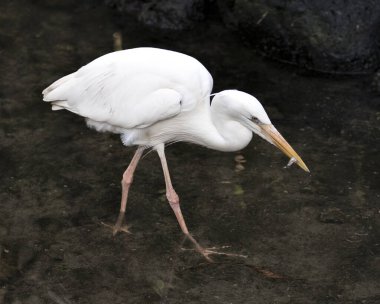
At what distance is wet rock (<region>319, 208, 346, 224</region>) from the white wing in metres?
1.29

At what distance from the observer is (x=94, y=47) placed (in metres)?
8.36

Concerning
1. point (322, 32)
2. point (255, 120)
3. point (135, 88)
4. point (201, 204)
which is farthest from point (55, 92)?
point (322, 32)

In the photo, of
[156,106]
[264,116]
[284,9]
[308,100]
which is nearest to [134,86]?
[156,106]

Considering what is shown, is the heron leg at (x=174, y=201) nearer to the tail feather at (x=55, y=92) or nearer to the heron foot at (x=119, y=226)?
the heron foot at (x=119, y=226)

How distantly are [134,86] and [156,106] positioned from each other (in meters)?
0.24

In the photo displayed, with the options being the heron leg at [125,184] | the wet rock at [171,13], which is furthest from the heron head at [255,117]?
the wet rock at [171,13]

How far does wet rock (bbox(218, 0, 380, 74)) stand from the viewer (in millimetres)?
7953

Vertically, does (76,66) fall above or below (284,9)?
below

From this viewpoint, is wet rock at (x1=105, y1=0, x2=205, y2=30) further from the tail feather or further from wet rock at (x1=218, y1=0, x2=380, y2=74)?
the tail feather

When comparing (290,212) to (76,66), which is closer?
(290,212)

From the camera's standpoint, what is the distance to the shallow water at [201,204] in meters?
5.27

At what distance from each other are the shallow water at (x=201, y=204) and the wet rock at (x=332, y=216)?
11 mm

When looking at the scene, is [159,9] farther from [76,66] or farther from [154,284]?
[154,284]

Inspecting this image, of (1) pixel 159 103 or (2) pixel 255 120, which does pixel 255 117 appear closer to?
(2) pixel 255 120
